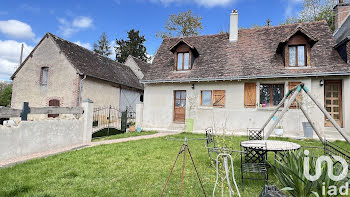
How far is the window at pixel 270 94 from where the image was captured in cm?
1128

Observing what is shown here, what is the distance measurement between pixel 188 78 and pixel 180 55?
216 centimetres

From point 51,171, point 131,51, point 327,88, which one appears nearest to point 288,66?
point 327,88

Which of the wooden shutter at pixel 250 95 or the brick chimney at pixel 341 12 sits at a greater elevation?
the brick chimney at pixel 341 12

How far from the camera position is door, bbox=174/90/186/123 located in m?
13.1

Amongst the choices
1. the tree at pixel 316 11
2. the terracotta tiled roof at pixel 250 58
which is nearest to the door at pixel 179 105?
the terracotta tiled roof at pixel 250 58

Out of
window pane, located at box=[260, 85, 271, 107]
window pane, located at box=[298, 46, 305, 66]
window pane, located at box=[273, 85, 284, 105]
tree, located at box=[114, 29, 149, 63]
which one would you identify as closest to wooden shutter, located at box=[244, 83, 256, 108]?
window pane, located at box=[260, 85, 271, 107]

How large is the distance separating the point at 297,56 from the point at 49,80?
16949 millimetres

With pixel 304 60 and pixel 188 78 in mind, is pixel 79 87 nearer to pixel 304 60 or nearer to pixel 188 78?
pixel 188 78

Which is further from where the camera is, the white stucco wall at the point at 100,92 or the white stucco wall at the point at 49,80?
the white stucco wall at the point at 100,92

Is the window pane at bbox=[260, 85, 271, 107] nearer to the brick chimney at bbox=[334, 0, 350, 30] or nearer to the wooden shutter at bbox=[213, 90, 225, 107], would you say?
the wooden shutter at bbox=[213, 90, 225, 107]

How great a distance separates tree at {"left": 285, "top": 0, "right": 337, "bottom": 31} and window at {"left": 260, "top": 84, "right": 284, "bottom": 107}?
1687 cm

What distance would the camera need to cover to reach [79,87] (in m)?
14.6

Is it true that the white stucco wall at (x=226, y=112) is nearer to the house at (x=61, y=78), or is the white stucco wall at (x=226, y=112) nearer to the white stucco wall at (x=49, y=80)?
the house at (x=61, y=78)

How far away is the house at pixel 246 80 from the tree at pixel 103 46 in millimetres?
28819
